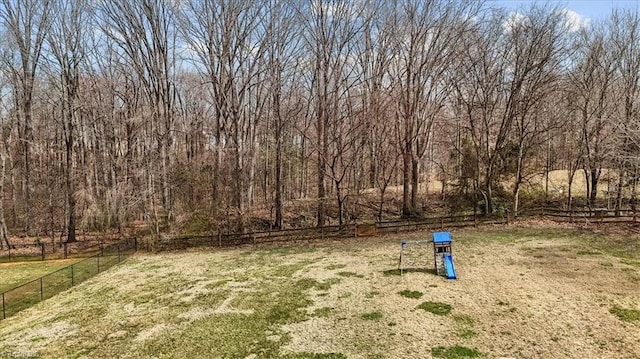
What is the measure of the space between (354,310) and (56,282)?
12.2 m

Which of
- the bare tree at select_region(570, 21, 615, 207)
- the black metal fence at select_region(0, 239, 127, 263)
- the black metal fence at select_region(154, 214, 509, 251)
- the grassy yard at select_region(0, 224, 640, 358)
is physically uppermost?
the bare tree at select_region(570, 21, 615, 207)

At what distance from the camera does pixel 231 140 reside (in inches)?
931

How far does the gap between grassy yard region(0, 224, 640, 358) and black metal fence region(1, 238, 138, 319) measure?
1.91 ft

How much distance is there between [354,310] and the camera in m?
10.8

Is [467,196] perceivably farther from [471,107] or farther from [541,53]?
[541,53]

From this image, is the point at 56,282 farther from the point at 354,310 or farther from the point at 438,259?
the point at 438,259

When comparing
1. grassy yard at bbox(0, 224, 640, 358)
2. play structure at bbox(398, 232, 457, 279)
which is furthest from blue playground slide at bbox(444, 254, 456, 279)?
grassy yard at bbox(0, 224, 640, 358)

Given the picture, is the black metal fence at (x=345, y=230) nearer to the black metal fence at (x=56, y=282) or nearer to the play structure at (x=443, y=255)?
the black metal fence at (x=56, y=282)

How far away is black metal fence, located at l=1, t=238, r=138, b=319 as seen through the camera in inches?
500

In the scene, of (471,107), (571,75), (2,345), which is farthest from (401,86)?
(2,345)

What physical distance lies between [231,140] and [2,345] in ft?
52.2

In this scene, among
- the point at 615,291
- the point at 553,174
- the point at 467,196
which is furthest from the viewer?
the point at 553,174

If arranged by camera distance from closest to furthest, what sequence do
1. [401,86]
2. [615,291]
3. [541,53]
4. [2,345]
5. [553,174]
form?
[2,345] → [615,291] → [541,53] → [401,86] → [553,174]

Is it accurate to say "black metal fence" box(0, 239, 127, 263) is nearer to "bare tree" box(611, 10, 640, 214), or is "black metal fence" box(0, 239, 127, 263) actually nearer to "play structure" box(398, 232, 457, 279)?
"play structure" box(398, 232, 457, 279)
